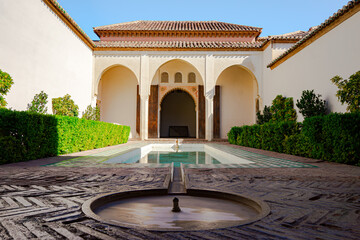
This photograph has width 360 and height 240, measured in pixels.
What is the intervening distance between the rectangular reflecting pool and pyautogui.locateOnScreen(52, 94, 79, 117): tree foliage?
3.88 metres

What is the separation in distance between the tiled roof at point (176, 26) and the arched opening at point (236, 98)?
131 inches

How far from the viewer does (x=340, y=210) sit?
1.80 m

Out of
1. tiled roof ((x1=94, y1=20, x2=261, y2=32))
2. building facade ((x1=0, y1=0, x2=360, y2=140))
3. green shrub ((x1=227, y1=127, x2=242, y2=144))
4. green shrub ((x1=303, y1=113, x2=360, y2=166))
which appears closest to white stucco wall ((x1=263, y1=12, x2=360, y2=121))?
building facade ((x1=0, y1=0, x2=360, y2=140))

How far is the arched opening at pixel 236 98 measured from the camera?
16.7 m

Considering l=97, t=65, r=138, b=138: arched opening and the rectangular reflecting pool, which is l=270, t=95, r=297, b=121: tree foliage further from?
l=97, t=65, r=138, b=138: arched opening

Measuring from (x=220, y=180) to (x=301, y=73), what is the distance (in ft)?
28.6

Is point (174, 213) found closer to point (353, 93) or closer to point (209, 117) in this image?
point (353, 93)

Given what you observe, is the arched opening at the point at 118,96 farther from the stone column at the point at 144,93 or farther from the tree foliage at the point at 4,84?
the tree foliage at the point at 4,84

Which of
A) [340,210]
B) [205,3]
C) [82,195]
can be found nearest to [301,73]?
[205,3]

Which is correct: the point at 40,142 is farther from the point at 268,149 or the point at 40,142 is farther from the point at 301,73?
the point at 301,73

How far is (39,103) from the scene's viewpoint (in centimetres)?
922

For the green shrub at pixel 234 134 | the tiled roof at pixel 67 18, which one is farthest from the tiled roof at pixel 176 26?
the green shrub at pixel 234 134

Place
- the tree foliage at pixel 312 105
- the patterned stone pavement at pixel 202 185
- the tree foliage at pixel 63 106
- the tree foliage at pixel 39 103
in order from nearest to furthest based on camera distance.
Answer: the patterned stone pavement at pixel 202 185
the tree foliage at pixel 312 105
the tree foliage at pixel 39 103
the tree foliage at pixel 63 106

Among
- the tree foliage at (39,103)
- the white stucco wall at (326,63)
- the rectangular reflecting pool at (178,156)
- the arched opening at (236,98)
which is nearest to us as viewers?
the rectangular reflecting pool at (178,156)
